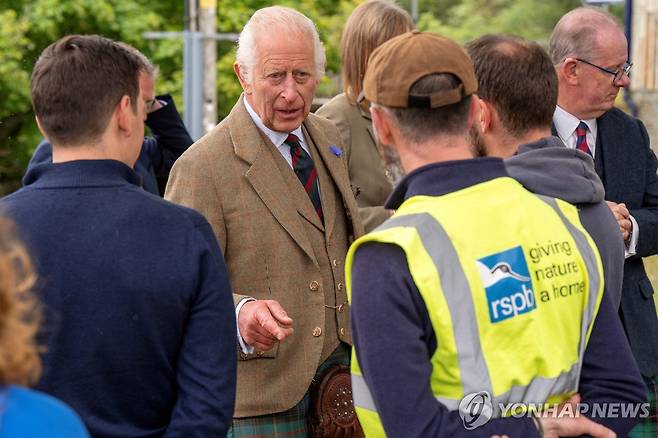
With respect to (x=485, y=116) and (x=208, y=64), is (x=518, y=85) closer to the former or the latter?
(x=485, y=116)

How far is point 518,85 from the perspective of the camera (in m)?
3.10

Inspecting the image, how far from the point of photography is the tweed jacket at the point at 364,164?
4711 mm

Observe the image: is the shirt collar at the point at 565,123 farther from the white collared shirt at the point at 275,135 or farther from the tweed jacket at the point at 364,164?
the white collared shirt at the point at 275,135

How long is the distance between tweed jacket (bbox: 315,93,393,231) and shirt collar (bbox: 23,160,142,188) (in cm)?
193

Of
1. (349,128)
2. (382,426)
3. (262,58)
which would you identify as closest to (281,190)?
(262,58)

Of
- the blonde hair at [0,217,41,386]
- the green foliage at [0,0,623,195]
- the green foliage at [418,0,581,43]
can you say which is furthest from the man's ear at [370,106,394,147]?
the green foliage at [418,0,581,43]

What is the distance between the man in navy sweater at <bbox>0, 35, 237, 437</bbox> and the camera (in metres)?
2.75

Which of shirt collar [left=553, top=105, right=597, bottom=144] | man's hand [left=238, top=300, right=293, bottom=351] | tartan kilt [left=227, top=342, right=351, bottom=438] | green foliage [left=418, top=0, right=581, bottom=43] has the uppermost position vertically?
shirt collar [left=553, top=105, right=597, bottom=144]

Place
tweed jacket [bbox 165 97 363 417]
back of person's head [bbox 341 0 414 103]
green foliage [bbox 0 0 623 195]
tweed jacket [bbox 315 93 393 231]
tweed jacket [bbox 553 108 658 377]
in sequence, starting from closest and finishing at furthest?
tweed jacket [bbox 165 97 363 417] < tweed jacket [bbox 553 108 658 377] < tweed jacket [bbox 315 93 393 231] < back of person's head [bbox 341 0 414 103] < green foliage [bbox 0 0 623 195]

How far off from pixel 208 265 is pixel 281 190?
3.83ft

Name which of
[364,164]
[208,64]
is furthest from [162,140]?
[208,64]

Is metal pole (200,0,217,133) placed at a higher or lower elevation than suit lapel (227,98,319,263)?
lower

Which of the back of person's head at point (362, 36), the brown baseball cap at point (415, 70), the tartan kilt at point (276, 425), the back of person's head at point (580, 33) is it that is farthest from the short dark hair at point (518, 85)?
the back of person's head at point (362, 36)

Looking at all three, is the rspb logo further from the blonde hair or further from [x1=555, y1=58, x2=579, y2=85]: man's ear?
[x1=555, y1=58, x2=579, y2=85]: man's ear
